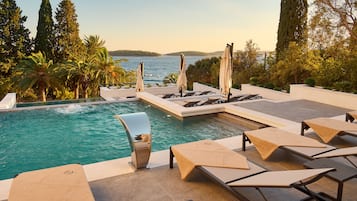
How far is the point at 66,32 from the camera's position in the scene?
24969mm

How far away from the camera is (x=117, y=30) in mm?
35062

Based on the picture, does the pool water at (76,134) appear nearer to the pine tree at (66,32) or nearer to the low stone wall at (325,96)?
the low stone wall at (325,96)

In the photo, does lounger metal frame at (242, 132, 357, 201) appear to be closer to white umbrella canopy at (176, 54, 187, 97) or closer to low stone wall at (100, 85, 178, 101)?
white umbrella canopy at (176, 54, 187, 97)

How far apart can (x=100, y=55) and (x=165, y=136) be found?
15369mm

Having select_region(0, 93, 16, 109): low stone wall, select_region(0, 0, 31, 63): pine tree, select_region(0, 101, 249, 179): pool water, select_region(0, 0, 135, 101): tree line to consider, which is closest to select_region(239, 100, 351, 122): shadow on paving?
select_region(0, 101, 249, 179): pool water

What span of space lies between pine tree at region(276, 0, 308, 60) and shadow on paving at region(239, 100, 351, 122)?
689 centimetres

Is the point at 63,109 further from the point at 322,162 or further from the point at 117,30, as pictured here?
the point at 117,30

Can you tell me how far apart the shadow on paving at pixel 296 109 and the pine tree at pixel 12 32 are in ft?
73.2

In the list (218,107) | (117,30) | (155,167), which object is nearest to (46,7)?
(117,30)

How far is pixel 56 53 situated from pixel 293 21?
20.1 m

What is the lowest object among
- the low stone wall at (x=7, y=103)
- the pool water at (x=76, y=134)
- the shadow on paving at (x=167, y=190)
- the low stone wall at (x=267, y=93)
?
the pool water at (x=76, y=134)

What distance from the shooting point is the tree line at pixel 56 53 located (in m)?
21.7

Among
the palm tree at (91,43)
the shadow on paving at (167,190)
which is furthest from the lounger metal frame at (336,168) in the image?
the palm tree at (91,43)

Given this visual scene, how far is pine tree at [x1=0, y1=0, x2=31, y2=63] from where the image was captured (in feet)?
78.3
